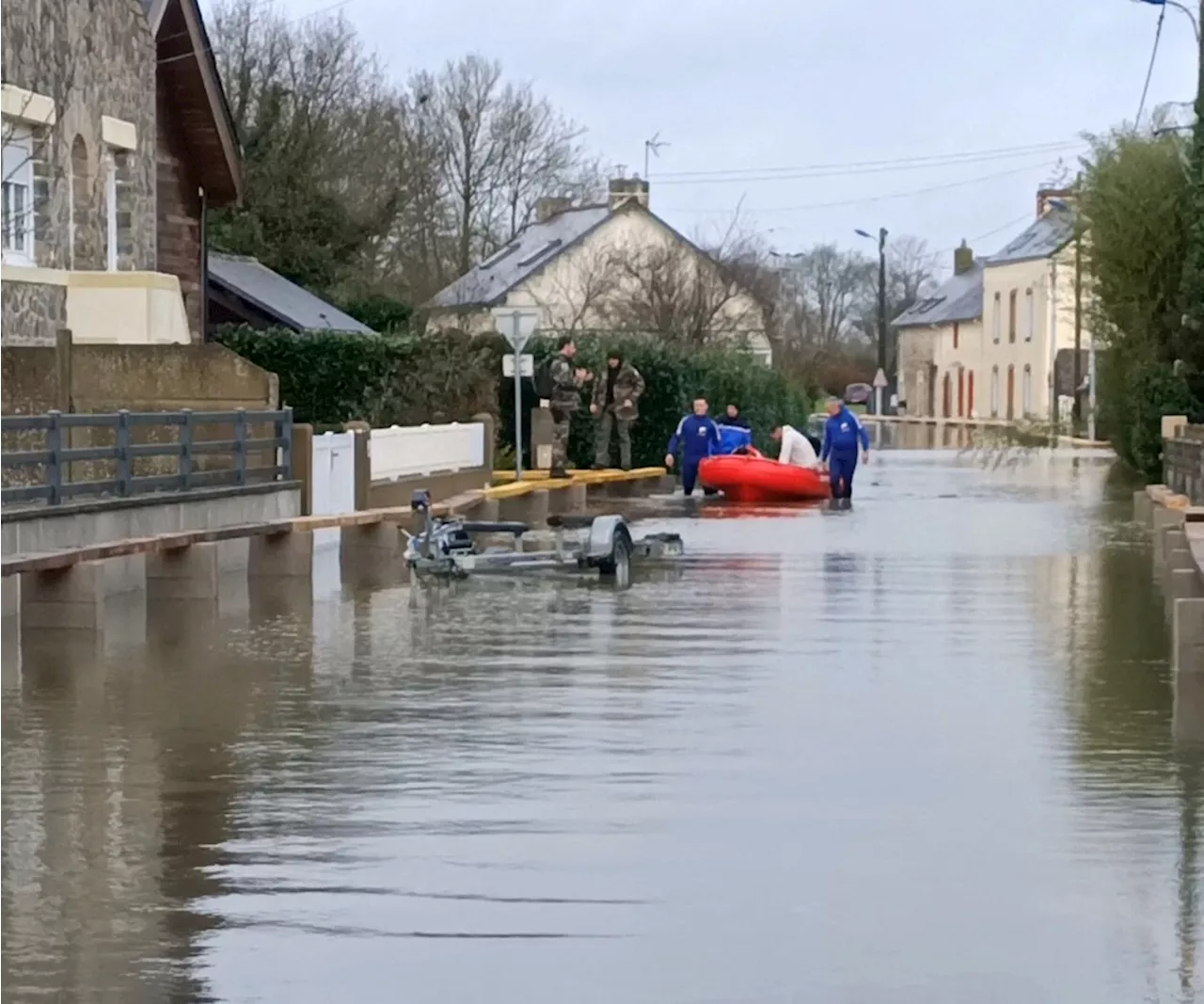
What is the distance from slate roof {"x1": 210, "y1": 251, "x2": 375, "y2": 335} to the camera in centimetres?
4741

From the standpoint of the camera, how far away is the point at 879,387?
104 m

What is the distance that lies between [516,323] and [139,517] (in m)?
16.8

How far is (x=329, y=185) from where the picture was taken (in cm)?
5672

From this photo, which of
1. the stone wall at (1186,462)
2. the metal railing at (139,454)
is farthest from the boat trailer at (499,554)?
the stone wall at (1186,462)

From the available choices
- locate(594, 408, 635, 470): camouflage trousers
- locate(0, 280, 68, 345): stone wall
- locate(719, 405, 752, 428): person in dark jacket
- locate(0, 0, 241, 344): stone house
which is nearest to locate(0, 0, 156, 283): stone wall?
locate(0, 0, 241, 344): stone house

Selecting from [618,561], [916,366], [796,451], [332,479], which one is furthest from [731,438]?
[916,366]

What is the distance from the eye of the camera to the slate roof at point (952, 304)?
10856 centimetres

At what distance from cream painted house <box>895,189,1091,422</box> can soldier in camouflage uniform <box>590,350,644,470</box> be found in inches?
1342

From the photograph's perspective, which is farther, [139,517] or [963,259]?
[963,259]

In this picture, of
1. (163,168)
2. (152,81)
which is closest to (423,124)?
(163,168)

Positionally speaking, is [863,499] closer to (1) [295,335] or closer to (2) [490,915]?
(1) [295,335]

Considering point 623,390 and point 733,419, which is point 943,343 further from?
point 623,390

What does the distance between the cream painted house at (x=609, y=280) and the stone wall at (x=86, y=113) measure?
2591 cm

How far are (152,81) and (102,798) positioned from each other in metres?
21.5
